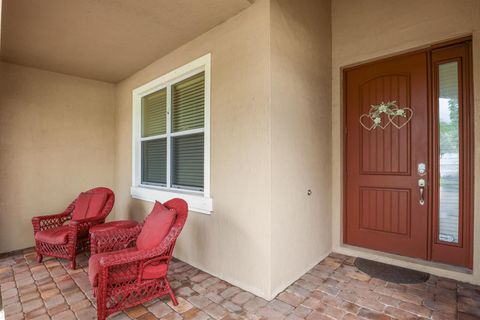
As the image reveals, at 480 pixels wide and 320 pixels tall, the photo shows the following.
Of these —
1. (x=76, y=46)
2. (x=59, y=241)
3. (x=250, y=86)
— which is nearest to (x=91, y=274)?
(x=59, y=241)

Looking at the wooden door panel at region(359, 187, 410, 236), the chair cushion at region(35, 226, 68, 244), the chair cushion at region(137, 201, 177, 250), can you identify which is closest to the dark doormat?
the wooden door panel at region(359, 187, 410, 236)

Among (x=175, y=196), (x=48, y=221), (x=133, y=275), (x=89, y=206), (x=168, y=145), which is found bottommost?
(x=133, y=275)

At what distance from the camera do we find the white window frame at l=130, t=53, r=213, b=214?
290cm

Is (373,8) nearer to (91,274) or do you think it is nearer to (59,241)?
(91,274)

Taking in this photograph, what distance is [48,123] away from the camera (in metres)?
4.02

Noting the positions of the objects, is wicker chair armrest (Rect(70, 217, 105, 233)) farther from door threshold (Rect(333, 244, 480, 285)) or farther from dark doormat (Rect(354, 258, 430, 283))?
dark doormat (Rect(354, 258, 430, 283))

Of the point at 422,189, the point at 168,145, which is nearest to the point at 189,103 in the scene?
the point at 168,145

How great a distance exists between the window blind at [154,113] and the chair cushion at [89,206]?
1.17 m

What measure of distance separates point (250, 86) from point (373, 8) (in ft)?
6.35

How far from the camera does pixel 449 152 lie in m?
2.70

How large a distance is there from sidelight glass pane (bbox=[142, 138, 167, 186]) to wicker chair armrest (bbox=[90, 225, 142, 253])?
4.01ft

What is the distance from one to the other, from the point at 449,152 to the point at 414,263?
125 centimetres

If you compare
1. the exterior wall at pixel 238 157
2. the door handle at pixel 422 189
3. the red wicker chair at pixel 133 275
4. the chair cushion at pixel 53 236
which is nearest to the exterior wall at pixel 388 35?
the door handle at pixel 422 189

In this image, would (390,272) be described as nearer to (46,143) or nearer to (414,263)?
(414,263)
